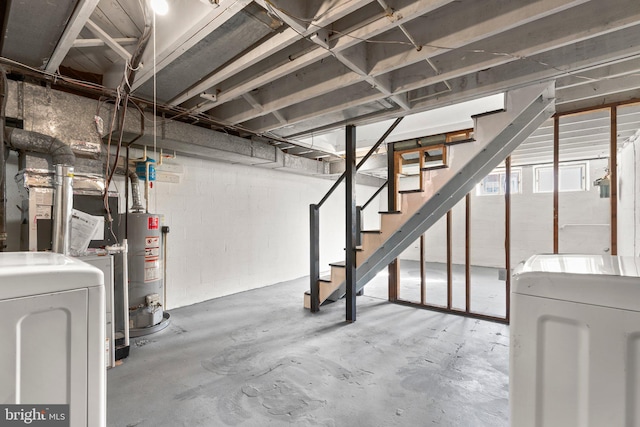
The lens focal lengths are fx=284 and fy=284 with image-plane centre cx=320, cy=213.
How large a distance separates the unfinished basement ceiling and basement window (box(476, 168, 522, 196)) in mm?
3963

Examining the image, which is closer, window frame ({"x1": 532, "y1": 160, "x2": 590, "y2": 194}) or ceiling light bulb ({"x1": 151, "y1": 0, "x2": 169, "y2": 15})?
ceiling light bulb ({"x1": 151, "y1": 0, "x2": 169, "y2": 15})

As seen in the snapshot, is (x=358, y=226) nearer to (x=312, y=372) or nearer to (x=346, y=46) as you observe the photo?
(x=312, y=372)

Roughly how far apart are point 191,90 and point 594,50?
3.18m

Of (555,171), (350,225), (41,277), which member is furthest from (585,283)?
(555,171)

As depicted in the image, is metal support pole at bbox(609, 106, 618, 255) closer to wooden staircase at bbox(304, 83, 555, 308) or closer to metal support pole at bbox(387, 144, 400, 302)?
wooden staircase at bbox(304, 83, 555, 308)

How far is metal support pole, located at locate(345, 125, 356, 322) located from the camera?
3273mm

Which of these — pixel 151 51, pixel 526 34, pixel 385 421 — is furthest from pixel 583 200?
pixel 151 51

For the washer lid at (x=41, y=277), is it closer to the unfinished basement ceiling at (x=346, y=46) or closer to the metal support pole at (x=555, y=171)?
the unfinished basement ceiling at (x=346, y=46)

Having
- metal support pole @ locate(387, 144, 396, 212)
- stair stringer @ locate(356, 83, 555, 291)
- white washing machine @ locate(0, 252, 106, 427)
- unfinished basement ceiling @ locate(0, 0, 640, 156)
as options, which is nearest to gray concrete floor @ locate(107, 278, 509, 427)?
stair stringer @ locate(356, 83, 555, 291)

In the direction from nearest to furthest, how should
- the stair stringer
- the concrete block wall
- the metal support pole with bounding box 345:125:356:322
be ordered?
the stair stringer → the metal support pole with bounding box 345:125:356:322 → the concrete block wall

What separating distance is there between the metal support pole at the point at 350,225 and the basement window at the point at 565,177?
5.25 m

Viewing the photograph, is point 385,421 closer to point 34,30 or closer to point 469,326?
point 469,326

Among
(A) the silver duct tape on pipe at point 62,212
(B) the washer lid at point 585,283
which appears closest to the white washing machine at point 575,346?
(B) the washer lid at point 585,283

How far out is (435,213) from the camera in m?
3.46
